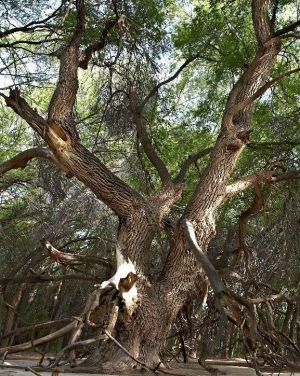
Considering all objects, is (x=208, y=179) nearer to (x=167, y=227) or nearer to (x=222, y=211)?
(x=167, y=227)

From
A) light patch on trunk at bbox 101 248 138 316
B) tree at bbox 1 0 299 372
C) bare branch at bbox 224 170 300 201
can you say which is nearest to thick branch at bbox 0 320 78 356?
tree at bbox 1 0 299 372

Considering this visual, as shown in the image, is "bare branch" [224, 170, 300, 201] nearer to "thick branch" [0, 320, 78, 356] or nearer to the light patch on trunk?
the light patch on trunk

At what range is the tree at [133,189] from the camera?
6.58 meters

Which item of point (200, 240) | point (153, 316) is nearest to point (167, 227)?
point (200, 240)

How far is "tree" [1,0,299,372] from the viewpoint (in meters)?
6.58

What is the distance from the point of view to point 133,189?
7.89 meters

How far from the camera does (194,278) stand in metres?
7.35

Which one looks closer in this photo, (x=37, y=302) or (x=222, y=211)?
(x=222, y=211)

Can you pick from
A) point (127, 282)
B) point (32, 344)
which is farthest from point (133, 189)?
point (32, 344)


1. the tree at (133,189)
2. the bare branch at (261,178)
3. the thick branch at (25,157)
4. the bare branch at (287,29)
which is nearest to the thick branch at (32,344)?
the tree at (133,189)

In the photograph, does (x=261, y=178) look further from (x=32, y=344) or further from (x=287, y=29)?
→ (x=32, y=344)

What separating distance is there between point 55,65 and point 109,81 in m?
0.96

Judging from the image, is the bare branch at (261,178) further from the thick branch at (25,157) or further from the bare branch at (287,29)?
the thick branch at (25,157)

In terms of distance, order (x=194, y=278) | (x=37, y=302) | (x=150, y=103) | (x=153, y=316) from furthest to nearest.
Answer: (x=37, y=302)
(x=150, y=103)
(x=194, y=278)
(x=153, y=316)
